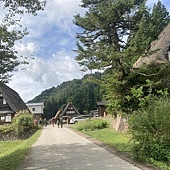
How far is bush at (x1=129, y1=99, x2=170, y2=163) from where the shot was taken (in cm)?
706

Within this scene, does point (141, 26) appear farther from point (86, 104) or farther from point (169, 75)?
point (86, 104)

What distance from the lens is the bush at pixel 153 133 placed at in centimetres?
706

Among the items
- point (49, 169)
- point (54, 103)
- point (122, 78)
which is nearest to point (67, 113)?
point (54, 103)

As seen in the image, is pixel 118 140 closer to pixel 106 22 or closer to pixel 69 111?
pixel 106 22

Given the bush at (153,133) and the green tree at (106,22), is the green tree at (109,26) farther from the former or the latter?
the bush at (153,133)

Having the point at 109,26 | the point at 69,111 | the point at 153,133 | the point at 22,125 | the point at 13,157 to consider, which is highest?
the point at 109,26

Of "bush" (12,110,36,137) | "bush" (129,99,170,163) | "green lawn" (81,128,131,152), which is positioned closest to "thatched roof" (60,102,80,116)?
"bush" (12,110,36,137)

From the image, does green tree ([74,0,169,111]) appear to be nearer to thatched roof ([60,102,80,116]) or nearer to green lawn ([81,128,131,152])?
green lawn ([81,128,131,152])

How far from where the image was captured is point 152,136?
7.30 meters

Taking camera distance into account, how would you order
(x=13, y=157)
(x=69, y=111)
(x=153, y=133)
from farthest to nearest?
(x=69, y=111) → (x=13, y=157) → (x=153, y=133)

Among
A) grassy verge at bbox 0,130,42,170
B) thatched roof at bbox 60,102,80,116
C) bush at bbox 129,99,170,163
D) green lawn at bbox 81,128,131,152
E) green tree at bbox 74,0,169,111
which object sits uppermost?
green tree at bbox 74,0,169,111

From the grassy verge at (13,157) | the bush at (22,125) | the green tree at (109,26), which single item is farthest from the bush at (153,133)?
the bush at (22,125)

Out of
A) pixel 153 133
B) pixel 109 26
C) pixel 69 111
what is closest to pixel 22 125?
pixel 109 26

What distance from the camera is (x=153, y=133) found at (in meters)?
7.38
